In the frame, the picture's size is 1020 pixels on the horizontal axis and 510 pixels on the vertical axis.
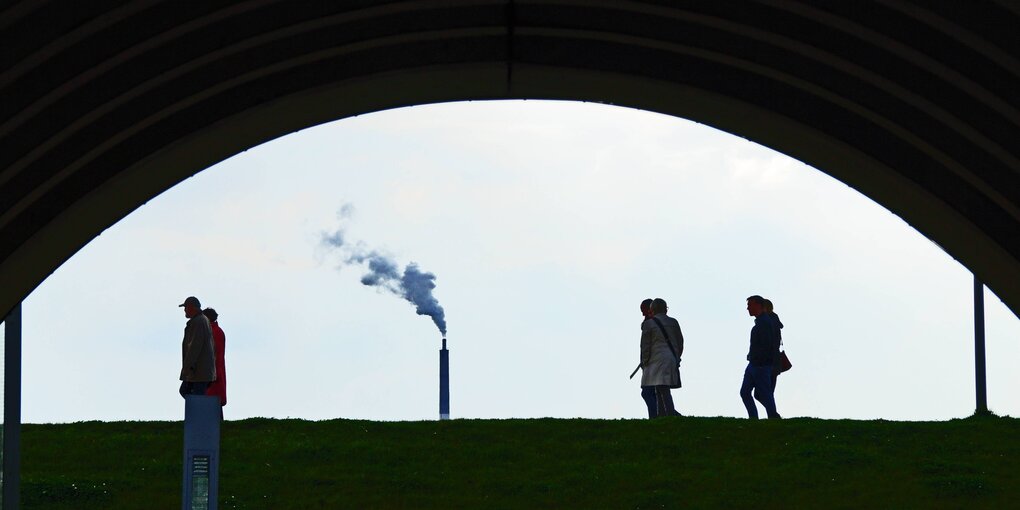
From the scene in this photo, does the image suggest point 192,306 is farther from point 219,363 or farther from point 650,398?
point 650,398

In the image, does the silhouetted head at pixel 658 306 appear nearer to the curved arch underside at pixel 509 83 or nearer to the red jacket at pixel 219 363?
the red jacket at pixel 219 363

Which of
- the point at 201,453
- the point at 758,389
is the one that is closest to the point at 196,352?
the point at 201,453

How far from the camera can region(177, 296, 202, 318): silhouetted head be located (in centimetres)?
1891

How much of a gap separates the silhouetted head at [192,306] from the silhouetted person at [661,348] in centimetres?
521

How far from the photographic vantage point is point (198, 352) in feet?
62.2

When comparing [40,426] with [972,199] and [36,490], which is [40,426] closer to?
[36,490]

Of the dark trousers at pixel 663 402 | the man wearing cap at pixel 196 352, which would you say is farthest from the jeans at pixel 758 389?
the man wearing cap at pixel 196 352

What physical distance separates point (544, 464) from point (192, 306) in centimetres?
413

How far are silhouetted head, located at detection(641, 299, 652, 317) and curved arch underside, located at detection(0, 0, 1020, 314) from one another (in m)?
11.0

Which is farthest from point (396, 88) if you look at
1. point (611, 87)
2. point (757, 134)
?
point (757, 134)

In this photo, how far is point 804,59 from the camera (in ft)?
30.0

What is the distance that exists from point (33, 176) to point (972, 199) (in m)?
5.14

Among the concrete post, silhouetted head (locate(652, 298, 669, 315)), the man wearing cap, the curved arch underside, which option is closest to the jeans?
silhouetted head (locate(652, 298, 669, 315))

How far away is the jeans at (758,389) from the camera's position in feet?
68.3
